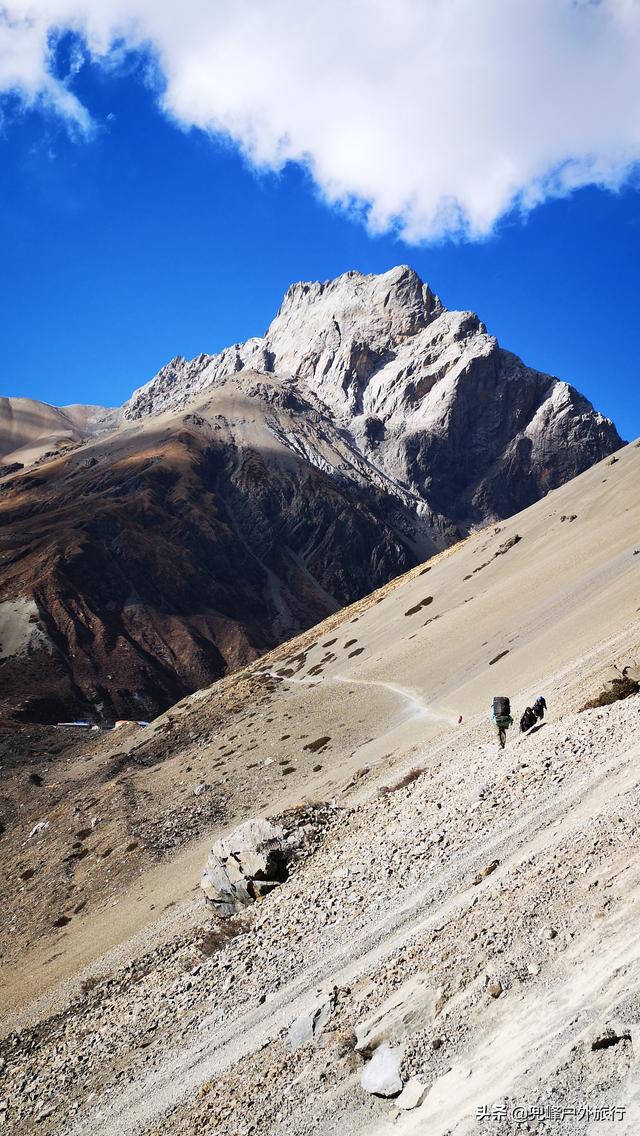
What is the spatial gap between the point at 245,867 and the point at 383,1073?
415 inches

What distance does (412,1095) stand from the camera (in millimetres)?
10648

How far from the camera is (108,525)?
16425 centimetres

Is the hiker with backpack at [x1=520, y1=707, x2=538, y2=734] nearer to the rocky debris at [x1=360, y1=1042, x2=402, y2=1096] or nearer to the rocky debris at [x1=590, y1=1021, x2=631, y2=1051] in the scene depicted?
the rocky debris at [x1=360, y1=1042, x2=402, y2=1096]

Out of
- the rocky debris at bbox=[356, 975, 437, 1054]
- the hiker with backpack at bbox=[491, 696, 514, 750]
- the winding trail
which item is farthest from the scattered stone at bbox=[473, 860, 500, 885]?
the winding trail

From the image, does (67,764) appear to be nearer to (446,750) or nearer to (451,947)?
(446,750)

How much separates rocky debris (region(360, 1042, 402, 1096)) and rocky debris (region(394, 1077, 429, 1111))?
0.57 feet

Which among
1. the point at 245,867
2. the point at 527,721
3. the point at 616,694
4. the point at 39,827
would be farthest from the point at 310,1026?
the point at 39,827

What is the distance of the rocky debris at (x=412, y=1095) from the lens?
10.5 meters

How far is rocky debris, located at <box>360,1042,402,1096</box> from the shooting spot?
11.0m

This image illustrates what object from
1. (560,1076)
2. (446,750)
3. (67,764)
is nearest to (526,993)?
(560,1076)

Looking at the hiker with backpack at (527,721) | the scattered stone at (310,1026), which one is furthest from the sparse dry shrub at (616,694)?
the scattered stone at (310,1026)

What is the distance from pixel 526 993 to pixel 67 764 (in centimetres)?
5847

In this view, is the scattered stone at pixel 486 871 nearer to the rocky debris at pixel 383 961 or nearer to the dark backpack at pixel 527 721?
the rocky debris at pixel 383 961

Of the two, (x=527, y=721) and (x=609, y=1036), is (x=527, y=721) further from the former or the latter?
(x=609, y=1036)
